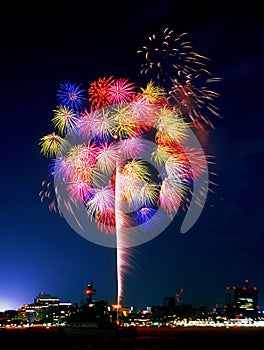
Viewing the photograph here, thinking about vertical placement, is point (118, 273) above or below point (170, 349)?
above

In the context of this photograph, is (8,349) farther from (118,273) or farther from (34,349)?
(118,273)

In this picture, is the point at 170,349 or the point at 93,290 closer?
the point at 170,349

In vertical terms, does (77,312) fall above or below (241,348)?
above

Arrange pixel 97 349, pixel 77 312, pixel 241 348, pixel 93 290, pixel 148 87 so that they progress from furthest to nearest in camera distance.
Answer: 1. pixel 77 312
2. pixel 93 290
3. pixel 241 348
4. pixel 97 349
5. pixel 148 87

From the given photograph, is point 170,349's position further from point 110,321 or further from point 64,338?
point 64,338

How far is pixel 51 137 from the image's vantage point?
47625 mm

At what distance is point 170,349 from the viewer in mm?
64812

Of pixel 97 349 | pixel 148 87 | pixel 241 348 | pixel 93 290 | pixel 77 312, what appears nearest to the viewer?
pixel 148 87

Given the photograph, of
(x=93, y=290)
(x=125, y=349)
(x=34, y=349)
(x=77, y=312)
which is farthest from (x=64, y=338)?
(x=125, y=349)

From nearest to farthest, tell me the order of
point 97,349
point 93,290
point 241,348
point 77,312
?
point 97,349, point 241,348, point 93,290, point 77,312

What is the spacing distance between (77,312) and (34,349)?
2441 centimetres

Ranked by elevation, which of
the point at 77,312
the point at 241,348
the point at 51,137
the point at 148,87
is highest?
the point at 148,87

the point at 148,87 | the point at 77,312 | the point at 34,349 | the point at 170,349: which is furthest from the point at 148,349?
the point at 148,87

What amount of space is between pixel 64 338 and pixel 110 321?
38.9 ft
